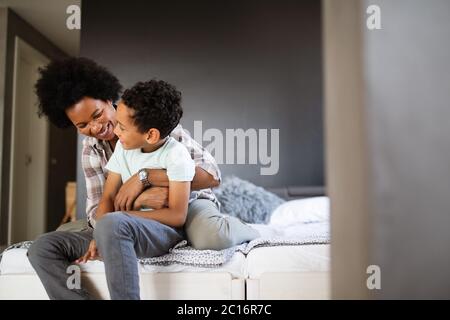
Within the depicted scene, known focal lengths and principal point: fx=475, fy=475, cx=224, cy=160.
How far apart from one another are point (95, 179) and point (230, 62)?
148 cm

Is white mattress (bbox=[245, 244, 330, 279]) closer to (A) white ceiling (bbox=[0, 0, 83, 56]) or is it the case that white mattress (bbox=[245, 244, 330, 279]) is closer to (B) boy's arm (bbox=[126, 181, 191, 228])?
(B) boy's arm (bbox=[126, 181, 191, 228])

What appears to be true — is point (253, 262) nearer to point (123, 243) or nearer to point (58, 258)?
point (123, 243)

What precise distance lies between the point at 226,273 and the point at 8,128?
276 cm

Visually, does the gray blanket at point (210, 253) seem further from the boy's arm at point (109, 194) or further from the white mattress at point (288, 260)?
the boy's arm at point (109, 194)

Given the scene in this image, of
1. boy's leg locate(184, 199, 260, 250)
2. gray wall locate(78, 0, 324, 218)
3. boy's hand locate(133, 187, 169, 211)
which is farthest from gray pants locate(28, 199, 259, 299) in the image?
Result: gray wall locate(78, 0, 324, 218)

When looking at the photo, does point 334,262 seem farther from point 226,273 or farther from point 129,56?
point 129,56

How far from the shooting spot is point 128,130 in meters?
1.64

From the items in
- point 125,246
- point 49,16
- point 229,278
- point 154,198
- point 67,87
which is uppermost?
point 49,16

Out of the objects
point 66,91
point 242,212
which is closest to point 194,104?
point 242,212

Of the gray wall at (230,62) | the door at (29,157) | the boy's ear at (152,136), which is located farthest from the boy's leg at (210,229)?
the door at (29,157)

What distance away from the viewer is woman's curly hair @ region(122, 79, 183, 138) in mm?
1627

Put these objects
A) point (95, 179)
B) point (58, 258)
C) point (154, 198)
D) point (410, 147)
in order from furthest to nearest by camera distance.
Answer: point (95, 179) → point (154, 198) → point (58, 258) → point (410, 147)

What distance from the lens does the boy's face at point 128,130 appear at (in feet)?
5.36

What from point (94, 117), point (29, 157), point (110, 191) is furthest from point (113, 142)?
point (29, 157)
